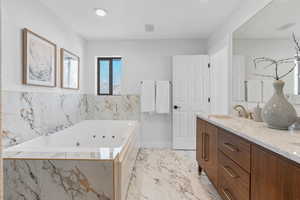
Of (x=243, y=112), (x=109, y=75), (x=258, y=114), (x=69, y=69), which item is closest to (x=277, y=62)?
(x=258, y=114)

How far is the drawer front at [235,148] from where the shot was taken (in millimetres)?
1212

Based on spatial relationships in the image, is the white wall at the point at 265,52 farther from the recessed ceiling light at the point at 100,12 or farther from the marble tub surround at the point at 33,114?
the marble tub surround at the point at 33,114

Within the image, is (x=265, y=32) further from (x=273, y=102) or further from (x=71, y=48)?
(x=71, y=48)

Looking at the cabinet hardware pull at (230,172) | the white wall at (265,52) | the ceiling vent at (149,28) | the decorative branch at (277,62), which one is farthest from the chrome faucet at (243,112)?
the ceiling vent at (149,28)

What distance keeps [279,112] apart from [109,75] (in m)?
3.19

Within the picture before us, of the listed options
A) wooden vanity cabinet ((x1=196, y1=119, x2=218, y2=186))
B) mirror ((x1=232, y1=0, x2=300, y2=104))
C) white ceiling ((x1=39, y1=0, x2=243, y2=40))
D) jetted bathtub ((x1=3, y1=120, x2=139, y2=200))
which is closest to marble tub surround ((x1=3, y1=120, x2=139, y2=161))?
jetted bathtub ((x1=3, y1=120, x2=139, y2=200))

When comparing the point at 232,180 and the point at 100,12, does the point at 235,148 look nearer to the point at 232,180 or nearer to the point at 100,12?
the point at 232,180

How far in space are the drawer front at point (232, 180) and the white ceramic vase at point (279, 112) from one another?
0.44m

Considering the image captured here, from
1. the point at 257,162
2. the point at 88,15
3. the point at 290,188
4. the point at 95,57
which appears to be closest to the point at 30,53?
the point at 88,15

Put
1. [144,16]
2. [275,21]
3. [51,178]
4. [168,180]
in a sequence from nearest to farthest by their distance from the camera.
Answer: [51,178]
[275,21]
[168,180]
[144,16]

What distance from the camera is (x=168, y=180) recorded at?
230 centimetres

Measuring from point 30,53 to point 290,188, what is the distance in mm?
2445

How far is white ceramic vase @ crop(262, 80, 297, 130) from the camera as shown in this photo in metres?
1.32

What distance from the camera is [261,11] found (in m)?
1.83
